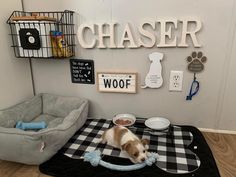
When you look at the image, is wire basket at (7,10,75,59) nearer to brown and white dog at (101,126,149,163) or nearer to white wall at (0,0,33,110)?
white wall at (0,0,33,110)

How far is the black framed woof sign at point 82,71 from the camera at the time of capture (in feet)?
4.13

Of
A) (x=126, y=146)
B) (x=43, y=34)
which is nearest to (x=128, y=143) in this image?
(x=126, y=146)

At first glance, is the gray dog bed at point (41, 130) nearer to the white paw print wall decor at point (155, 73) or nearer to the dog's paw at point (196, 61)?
the white paw print wall decor at point (155, 73)

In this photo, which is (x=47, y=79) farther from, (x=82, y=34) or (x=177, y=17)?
(x=177, y=17)

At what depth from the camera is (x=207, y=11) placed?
104 centimetres

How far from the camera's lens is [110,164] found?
2.91ft

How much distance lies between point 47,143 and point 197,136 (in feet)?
2.71

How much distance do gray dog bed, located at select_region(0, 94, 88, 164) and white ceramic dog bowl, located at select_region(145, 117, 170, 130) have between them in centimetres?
41

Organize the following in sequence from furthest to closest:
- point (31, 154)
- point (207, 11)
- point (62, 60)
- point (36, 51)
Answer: point (62, 60)
point (36, 51)
point (207, 11)
point (31, 154)

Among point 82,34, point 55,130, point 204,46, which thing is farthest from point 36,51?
point 204,46

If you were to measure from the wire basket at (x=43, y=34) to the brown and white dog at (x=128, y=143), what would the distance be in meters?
0.55

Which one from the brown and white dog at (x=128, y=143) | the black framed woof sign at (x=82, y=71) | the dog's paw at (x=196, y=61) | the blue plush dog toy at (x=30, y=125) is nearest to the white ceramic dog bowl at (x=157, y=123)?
the brown and white dog at (x=128, y=143)

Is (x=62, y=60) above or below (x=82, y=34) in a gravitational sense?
below

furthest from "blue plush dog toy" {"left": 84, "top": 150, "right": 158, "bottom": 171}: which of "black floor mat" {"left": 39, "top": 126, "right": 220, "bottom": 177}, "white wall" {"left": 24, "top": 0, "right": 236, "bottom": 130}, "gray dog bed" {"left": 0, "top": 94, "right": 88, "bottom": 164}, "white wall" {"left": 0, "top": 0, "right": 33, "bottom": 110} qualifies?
"white wall" {"left": 0, "top": 0, "right": 33, "bottom": 110}
